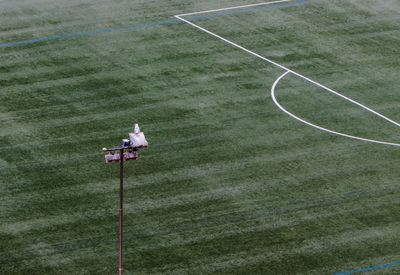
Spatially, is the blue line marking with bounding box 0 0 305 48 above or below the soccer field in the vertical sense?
above

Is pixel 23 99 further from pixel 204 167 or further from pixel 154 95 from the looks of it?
pixel 204 167

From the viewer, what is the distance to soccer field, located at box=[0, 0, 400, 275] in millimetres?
31500

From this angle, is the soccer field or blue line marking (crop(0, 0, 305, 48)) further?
blue line marking (crop(0, 0, 305, 48))

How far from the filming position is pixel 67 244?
1238 inches

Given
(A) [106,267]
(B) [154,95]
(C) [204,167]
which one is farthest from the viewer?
(B) [154,95]

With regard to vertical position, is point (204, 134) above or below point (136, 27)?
below

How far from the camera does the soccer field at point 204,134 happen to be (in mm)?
31500

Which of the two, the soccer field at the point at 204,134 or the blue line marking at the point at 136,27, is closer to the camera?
the soccer field at the point at 204,134

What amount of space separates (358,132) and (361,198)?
210 inches

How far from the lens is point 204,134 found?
3875cm

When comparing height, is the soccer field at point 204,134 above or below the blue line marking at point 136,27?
below

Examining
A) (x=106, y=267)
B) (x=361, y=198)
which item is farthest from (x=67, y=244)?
(x=361, y=198)

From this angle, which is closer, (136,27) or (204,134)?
(204,134)

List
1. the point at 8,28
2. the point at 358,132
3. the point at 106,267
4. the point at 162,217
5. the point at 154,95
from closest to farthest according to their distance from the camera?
the point at 106,267
the point at 162,217
the point at 358,132
the point at 154,95
the point at 8,28
